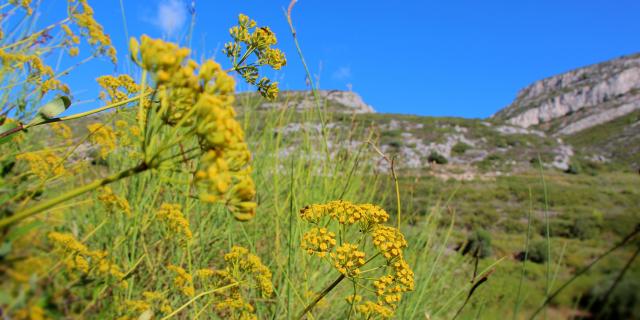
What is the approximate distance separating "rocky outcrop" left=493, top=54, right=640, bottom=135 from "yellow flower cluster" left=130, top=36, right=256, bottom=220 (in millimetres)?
61930

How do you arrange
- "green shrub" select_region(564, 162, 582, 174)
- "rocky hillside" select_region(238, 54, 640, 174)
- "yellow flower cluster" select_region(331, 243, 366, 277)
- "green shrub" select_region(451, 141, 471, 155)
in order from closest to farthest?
1. "yellow flower cluster" select_region(331, 243, 366, 277)
2. "green shrub" select_region(564, 162, 582, 174)
3. "rocky hillside" select_region(238, 54, 640, 174)
4. "green shrub" select_region(451, 141, 471, 155)

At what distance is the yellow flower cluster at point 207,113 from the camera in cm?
59

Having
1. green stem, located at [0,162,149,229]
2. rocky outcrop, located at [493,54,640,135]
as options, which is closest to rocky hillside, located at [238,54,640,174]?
rocky outcrop, located at [493,54,640,135]

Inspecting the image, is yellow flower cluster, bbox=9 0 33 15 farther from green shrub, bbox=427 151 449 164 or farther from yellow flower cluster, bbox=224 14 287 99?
green shrub, bbox=427 151 449 164

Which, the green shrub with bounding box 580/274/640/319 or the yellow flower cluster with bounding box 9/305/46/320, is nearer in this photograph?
the yellow flower cluster with bounding box 9/305/46/320

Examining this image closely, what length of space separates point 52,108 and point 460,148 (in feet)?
121

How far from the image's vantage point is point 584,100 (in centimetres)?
6003

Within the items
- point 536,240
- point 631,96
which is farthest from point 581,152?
point 536,240

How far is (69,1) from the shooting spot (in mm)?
2164

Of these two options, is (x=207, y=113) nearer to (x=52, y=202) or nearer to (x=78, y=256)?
(x=52, y=202)

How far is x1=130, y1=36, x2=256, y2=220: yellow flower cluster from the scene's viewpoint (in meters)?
0.59

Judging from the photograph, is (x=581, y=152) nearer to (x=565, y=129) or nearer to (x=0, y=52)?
(x=565, y=129)

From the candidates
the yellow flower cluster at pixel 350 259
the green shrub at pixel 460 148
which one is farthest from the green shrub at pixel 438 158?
the yellow flower cluster at pixel 350 259

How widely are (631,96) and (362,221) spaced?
6686cm
